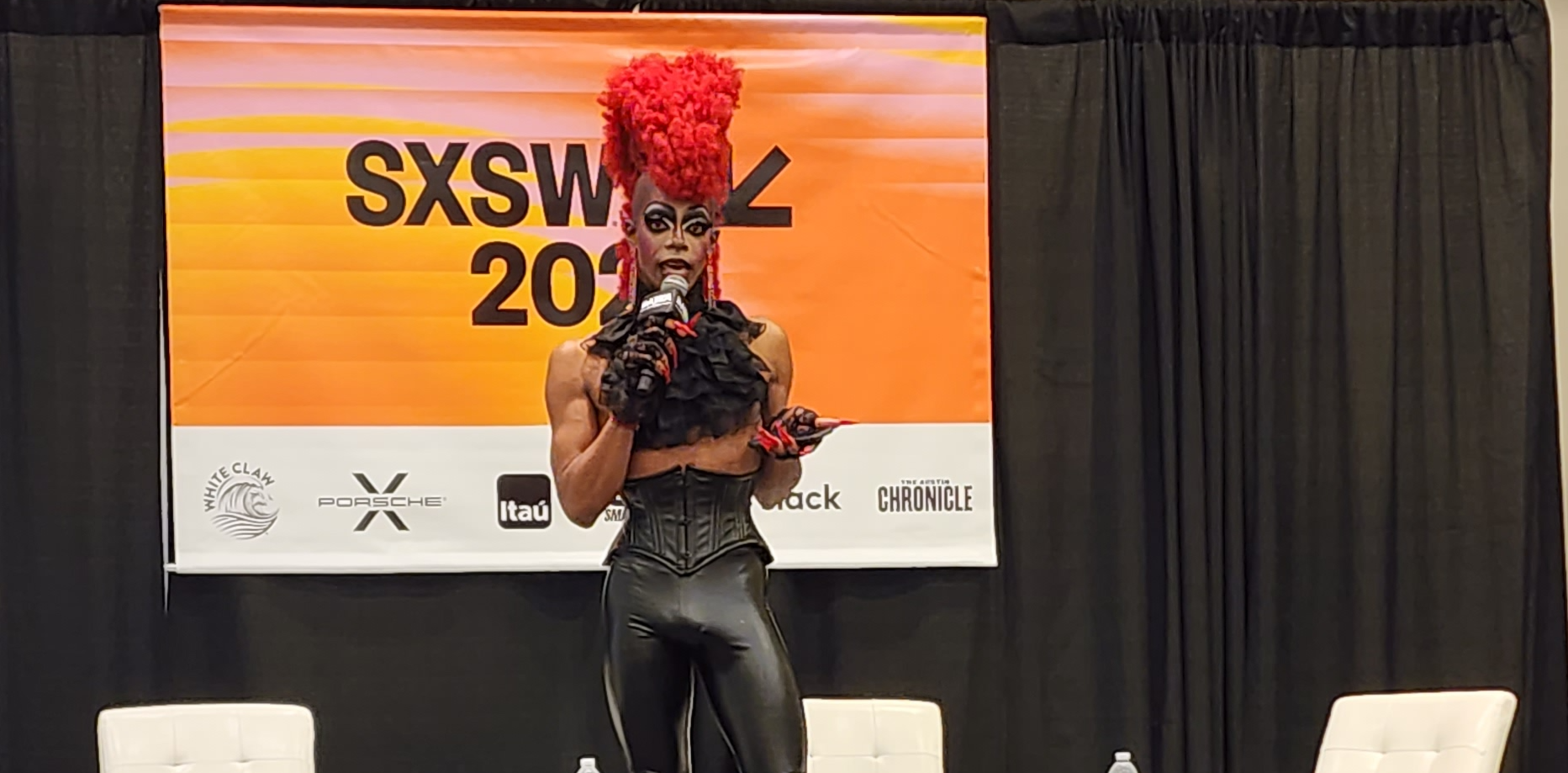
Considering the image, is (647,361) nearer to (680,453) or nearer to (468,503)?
(680,453)

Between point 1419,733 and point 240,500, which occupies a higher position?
point 240,500

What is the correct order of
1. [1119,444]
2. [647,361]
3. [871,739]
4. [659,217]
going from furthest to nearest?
1. [1119,444]
2. [871,739]
3. [659,217]
4. [647,361]

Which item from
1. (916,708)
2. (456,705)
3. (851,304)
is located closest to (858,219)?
(851,304)

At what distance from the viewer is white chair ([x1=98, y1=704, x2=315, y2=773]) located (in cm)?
330

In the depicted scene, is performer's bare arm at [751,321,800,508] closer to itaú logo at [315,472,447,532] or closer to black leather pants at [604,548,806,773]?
black leather pants at [604,548,806,773]

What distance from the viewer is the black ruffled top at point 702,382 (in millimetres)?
1837

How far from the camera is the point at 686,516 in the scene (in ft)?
6.13

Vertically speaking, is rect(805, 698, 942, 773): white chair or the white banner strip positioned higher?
the white banner strip

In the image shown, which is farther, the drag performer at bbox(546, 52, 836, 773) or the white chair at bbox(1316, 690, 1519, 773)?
the white chair at bbox(1316, 690, 1519, 773)

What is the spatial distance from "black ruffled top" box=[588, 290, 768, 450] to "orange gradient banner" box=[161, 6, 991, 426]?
7.04 ft

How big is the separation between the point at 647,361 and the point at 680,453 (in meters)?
0.15

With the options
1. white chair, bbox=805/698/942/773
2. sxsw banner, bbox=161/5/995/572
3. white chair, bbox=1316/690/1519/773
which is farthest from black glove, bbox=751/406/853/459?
sxsw banner, bbox=161/5/995/572

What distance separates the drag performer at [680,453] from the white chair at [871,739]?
1.57 m

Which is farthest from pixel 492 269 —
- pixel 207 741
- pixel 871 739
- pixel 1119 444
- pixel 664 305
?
pixel 664 305
